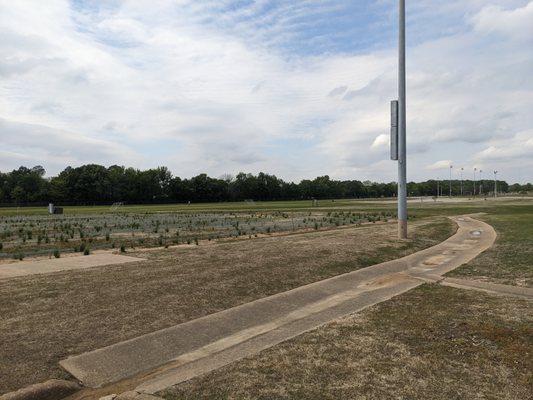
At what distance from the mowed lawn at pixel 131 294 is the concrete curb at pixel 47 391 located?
8.1 inches

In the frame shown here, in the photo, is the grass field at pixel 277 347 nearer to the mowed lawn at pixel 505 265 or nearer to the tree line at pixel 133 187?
the mowed lawn at pixel 505 265

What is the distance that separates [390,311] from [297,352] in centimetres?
236

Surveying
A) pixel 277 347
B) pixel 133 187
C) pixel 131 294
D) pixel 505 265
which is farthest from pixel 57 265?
pixel 133 187

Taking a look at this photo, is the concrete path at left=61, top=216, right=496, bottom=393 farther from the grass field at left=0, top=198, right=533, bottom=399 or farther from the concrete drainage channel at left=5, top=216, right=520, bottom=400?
the grass field at left=0, top=198, right=533, bottom=399

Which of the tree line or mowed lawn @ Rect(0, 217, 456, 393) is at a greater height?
the tree line

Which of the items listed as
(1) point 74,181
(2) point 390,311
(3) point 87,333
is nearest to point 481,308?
(2) point 390,311

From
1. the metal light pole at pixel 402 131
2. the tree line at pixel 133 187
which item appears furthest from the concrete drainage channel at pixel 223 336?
the tree line at pixel 133 187

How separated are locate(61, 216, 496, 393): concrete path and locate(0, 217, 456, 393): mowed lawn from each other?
1.06 feet

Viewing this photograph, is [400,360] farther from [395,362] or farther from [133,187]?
[133,187]

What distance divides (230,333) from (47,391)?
2470 millimetres

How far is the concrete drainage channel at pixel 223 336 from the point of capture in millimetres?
4918

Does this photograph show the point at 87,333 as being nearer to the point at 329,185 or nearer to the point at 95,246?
the point at 95,246

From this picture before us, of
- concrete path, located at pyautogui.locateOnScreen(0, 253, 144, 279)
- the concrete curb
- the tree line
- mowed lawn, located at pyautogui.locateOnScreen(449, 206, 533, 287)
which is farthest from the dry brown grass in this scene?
the tree line

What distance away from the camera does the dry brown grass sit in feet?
14.7
